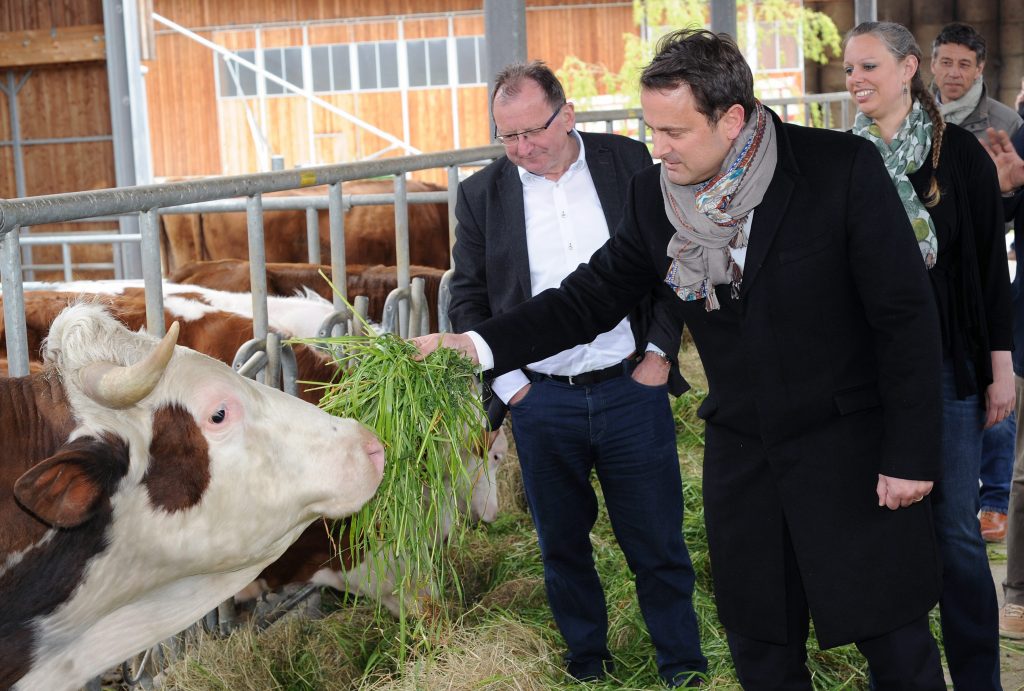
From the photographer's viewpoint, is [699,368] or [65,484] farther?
[699,368]

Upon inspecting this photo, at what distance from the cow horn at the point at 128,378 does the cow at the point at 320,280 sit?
114 inches

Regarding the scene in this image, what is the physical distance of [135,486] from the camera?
2326 millimetres

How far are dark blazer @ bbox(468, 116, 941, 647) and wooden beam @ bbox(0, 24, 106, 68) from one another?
10.3m

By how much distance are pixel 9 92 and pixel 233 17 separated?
389 inches

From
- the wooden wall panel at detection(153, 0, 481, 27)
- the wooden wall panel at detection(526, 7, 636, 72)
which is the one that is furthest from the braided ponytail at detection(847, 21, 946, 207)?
the wooden wall panel at detection(153, 0, 481, 27)

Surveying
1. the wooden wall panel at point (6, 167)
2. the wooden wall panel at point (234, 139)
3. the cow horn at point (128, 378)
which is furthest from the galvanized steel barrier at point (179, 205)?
the wooden wall panel at point (234, 139)

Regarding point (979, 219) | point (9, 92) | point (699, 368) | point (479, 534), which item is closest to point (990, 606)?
point (979, 219)

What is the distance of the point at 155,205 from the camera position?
314cm

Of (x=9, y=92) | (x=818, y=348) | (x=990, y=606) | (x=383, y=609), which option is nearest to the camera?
(x=818, y=348)

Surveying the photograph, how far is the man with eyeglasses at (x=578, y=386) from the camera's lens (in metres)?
3.50

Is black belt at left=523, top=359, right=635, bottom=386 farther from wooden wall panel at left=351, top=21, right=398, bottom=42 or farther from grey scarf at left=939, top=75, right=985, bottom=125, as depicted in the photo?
wooden wall panel at left=351, top=21, right=398, bottom=42

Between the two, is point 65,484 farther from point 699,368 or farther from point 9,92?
point 9,92

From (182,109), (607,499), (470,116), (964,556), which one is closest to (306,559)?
(607,499)

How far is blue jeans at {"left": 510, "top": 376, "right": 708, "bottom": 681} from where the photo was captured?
3.52 m
